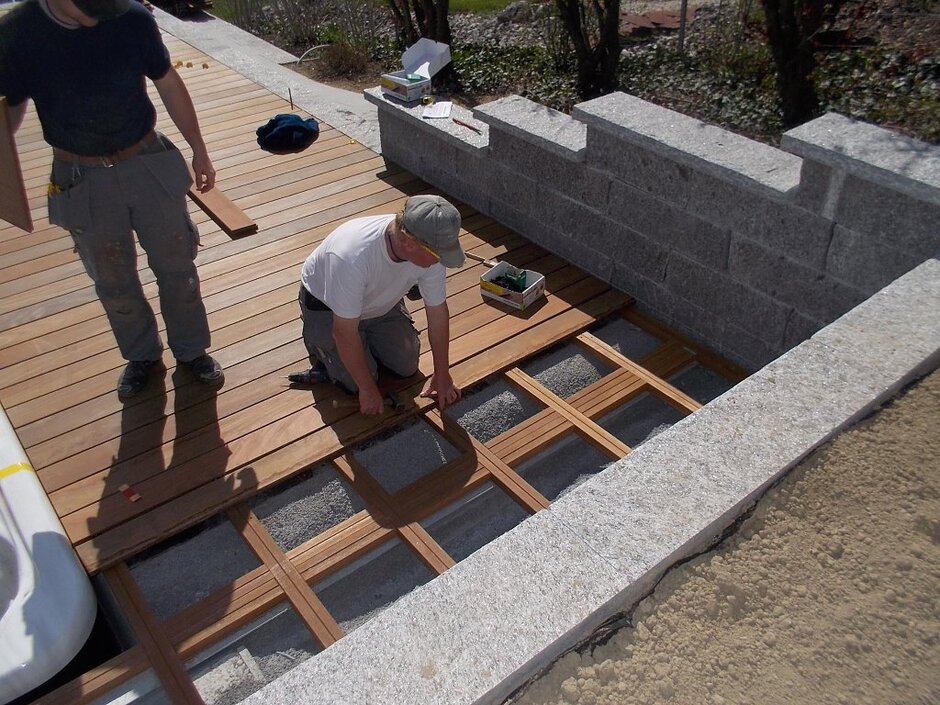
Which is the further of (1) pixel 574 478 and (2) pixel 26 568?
(1) pixel 574 478

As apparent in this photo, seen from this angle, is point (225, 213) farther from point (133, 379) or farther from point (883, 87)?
point (883, 87)

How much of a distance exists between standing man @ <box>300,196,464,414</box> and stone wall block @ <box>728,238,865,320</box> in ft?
5.01

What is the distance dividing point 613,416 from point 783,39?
2.96 metres

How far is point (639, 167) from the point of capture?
12.9 ft

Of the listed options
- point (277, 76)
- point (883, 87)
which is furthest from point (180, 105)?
point (883, 87)

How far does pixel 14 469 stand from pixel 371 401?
1470 millimetres

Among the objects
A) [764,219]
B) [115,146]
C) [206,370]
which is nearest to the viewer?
[115,146]

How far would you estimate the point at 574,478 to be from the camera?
3.54 metres

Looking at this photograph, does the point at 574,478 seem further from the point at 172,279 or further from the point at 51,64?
the point at 51,64

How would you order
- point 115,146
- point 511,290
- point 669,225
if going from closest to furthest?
1. point 115,146
2. point 669,225
3. point 511,290

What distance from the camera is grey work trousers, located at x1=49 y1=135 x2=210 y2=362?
304 centimetres

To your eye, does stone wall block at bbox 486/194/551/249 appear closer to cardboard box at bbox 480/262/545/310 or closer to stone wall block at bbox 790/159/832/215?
cardboard box at bbox 480/262/545/310

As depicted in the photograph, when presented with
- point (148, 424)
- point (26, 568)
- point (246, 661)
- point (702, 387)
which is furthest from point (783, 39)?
point (26, 568)


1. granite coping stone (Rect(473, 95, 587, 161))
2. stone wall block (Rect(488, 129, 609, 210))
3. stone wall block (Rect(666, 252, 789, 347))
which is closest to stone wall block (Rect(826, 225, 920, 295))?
stone wall block (Rect(666, 252, 789, 347))
